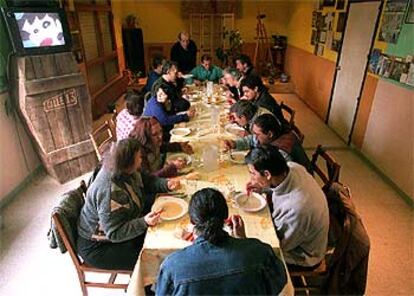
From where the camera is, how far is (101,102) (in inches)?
213

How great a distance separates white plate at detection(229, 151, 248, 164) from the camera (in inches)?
82.9

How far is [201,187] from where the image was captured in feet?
5.93

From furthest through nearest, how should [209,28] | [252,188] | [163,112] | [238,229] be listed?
[209,28], [163,112], [252,188], [238,229]

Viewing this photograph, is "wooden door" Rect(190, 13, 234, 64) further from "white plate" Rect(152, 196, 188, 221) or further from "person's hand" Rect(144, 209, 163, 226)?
"person's hand" Rect(144, 209, 163, 226)

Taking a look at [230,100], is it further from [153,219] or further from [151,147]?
[153,219]

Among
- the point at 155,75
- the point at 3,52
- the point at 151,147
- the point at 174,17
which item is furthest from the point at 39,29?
the point at 174,17

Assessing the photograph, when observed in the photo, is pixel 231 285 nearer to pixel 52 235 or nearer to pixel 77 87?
pixel 52 235

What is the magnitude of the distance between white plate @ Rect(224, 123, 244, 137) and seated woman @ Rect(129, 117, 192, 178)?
2.36 feet

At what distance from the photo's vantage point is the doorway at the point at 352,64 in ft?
12.3

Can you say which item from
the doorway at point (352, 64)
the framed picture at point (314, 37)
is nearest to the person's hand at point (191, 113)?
the doorway at point (352, 64)

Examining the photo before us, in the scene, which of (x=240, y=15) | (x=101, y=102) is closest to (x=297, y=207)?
(x=101, y=102)

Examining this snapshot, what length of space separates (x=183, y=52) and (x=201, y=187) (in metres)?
3.83

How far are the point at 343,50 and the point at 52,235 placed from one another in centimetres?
445

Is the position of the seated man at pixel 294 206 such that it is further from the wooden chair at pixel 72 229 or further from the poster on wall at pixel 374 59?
the poster on wall at pixel 374 59
